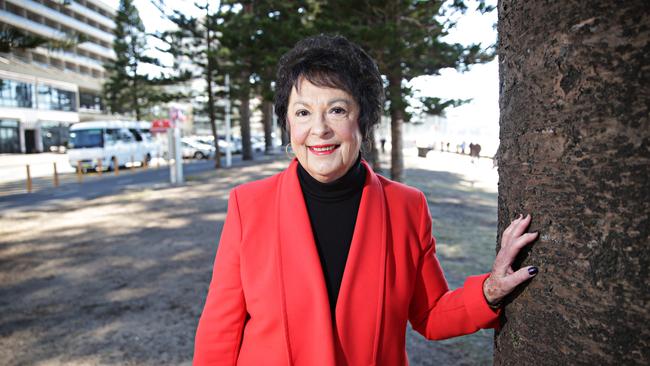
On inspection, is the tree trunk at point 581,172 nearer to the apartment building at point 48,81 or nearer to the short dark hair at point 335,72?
the short dark hair at point 335,72

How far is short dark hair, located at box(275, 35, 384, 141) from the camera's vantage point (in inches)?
62.5

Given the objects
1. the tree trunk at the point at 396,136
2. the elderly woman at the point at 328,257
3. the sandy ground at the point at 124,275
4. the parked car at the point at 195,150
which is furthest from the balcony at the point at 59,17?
the elderly woman at the point at 328,257

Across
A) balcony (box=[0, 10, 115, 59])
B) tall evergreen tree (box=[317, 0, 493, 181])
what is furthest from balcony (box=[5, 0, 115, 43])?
tall evergreen tree (box=[317, 0, 493, 181])

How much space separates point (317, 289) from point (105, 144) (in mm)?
23713

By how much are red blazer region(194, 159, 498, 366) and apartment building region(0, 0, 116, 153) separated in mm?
37666

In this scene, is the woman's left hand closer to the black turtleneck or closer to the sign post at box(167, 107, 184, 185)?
the black turtleneck

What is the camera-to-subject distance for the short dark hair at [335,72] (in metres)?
1.59

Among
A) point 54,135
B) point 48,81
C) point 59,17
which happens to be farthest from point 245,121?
point 59,17

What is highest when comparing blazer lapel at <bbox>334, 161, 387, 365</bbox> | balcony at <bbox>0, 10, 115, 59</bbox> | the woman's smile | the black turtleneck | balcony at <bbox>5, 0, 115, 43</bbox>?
balcony at <bbox>5, 0, 115, 43</bbox>

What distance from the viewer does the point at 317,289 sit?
148cm

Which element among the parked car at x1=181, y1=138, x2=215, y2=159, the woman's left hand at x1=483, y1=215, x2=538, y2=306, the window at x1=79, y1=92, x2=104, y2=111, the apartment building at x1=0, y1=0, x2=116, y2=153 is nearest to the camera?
the woman's left hand at x1=483, y1=215, x2=538, y2=306

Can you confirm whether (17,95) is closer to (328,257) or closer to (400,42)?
(400,42)

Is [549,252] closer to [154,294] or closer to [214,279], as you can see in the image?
[214,279]

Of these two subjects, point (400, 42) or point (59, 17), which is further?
point (59, 17)
